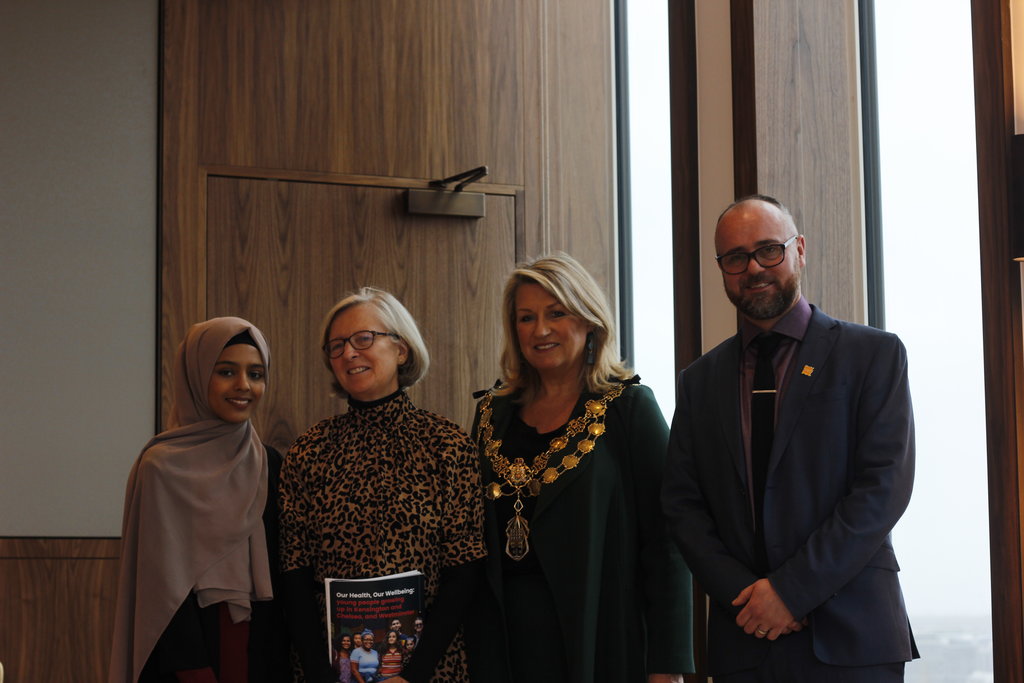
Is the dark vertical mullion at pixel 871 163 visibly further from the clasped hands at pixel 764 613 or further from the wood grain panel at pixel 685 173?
the clasped hands at pixel 764 613

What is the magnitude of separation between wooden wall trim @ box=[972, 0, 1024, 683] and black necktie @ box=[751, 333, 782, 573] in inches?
31.7

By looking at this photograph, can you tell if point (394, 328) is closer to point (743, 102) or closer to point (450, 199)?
point (743, 102)

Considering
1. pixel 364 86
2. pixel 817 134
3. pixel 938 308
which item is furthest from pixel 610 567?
pixel 364 86

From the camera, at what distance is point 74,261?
3953mm

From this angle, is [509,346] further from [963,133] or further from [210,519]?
[963,133]

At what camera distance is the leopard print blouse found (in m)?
2.62

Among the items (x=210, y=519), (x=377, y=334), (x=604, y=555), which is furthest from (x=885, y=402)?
(x=210, y=519)

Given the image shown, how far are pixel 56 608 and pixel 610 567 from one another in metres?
2.18

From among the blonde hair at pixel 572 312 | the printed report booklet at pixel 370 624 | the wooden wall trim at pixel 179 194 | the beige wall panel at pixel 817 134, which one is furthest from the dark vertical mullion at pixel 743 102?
the wooden wall trim at pixel 179 194

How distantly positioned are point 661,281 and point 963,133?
1.45 metres

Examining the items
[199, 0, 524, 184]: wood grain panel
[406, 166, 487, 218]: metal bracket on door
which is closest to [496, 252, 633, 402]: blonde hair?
[406, 166, 487, 218]: metal bracket on door

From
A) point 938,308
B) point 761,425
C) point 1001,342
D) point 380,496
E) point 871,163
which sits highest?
point 871,163

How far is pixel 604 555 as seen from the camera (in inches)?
106

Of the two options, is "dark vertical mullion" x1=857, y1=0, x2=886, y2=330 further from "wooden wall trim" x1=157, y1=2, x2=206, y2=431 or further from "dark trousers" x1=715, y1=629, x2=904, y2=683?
"wooden wall trim" x1=157, y1=2, x2=206, y2=431
